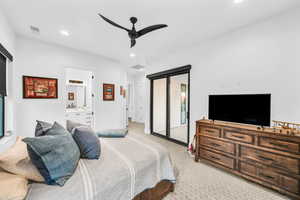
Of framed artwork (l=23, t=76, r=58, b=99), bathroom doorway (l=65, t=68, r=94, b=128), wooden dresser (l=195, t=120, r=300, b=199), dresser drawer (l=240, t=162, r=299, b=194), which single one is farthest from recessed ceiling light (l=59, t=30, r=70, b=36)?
dresser drawer (l=240, t=162, r=299, b=194)

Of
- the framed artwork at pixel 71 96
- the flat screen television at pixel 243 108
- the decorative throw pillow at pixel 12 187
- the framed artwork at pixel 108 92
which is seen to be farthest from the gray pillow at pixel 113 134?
the framed artwork at pixel 71 96

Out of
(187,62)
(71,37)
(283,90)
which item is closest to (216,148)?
(283,90)

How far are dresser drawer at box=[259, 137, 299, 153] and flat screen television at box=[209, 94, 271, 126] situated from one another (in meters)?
0.26

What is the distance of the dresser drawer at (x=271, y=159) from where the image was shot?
1.70 meters

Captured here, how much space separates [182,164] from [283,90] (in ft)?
7.23

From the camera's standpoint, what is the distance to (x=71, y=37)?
305cm

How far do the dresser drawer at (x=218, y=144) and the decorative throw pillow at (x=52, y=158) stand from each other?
2.31 metres

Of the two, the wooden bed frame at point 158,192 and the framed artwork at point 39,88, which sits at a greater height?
the framed artwork at point 39,88

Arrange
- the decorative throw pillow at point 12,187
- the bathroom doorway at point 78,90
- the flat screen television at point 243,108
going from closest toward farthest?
the decorative throw pillow at point 12,187 < the flat screen television at point 243,108 < the bathroom doorway at point 78,90

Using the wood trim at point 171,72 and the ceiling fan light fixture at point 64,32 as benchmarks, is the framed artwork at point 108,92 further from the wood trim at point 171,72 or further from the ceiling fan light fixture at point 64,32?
the ceiling fan light fixture at point 64,32

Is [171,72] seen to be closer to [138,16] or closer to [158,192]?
[138,16]

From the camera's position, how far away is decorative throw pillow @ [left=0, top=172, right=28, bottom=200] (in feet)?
2.59

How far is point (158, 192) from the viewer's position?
65.3 inches

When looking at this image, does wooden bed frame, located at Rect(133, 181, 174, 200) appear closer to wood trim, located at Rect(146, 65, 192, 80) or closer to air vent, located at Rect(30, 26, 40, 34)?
wood trim, located at Rect(146, 65, 192, 80)
